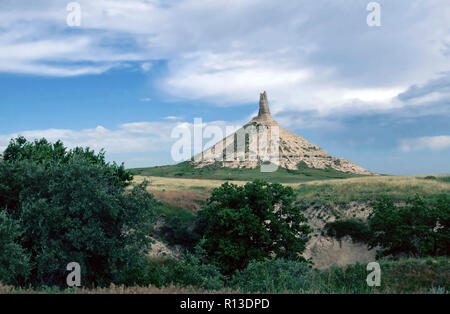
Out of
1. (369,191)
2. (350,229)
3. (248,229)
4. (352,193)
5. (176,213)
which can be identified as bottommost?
(350,229)

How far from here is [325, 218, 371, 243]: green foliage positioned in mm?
51750

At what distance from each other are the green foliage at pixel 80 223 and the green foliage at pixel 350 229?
3306 centimetres

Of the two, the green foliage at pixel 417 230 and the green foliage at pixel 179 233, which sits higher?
the green foliage at pixel 417 230

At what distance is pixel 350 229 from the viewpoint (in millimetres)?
53500

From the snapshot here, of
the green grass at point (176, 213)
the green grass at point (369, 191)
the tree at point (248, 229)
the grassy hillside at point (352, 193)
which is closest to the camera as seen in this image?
the tree at point (248, 229)

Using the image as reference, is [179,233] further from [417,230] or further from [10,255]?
[10,255]

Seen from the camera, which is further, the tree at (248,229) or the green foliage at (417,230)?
the tree at (248,229)

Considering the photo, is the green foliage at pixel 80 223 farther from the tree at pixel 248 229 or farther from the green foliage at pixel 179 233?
the green foliage at pixel 179 233

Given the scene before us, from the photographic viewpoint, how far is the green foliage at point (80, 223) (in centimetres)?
2614

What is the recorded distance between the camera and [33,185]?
29984 mm

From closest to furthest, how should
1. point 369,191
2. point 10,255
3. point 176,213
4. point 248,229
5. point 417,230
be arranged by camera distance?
1. point 10,255
2. point 417,230
3. point 248,229
4. point 176,213
5. point 369,191

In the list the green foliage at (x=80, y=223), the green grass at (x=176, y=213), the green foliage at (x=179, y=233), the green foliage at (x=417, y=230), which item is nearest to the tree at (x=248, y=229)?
the green foliage at (x=417, y=230)

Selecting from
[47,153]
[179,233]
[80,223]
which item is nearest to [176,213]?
[179,233]

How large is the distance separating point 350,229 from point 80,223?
129ft
